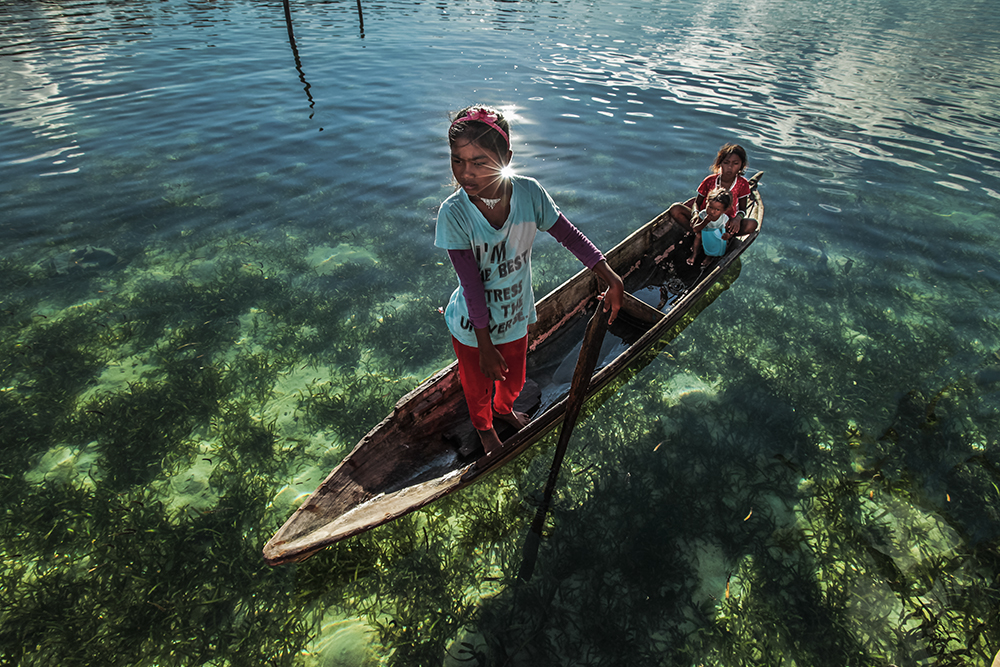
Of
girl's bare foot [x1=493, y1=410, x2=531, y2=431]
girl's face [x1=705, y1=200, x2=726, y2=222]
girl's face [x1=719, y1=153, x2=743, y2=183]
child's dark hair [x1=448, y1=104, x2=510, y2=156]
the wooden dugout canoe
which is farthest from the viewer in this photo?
girl's face [x1=705, y1=200, x2=726, y2=222]

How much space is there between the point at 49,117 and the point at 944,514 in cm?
2192

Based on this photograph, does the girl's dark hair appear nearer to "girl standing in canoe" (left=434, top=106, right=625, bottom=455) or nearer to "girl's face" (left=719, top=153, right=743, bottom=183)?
"girl's face" (left=719, top=153, right=743, bottom=183)

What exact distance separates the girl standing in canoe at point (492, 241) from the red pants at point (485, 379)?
0.01 metres

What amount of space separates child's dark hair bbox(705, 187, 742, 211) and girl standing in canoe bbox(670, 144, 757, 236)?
0.11 m

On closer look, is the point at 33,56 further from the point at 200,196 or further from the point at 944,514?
the point at 944,514

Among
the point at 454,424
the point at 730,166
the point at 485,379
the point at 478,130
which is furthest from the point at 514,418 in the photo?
the point at 730,166

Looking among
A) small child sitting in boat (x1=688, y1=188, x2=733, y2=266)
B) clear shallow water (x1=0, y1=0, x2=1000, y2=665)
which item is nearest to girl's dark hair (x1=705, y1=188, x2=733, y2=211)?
small child sitting in boat (x1=688, y1=188, x2=733, y2=266)

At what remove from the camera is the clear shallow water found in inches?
152

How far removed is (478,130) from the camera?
2566mm

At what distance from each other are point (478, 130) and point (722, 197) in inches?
245

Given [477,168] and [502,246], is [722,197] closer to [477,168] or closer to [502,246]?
[502,246]

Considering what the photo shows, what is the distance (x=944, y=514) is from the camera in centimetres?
462

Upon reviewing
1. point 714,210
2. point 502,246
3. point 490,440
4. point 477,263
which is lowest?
point 490,440

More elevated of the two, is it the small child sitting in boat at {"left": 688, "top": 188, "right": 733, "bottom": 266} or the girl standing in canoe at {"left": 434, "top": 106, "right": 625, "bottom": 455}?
the girl standing in canoe at {"left": 434, "top": 106, "right": 625, "bottom": 455}
